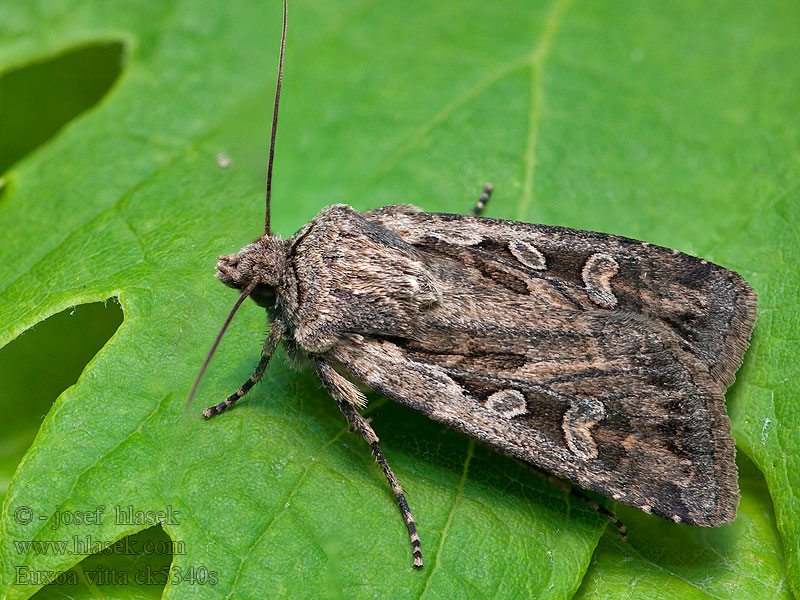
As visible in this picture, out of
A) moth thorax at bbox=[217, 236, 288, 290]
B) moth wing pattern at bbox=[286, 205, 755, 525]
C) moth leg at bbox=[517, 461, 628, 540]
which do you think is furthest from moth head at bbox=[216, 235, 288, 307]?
moth leg at bbox=[517, 461, 628, 540]

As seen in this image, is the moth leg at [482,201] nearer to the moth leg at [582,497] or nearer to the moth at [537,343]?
the moth at [537,343]

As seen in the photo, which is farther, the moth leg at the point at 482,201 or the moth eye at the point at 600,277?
the moth leg at the point at 482,201

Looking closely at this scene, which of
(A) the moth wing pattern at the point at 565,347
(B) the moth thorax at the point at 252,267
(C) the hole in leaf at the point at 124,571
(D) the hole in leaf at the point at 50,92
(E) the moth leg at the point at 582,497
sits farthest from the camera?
(D) the hole in leaf at the point at 50,92

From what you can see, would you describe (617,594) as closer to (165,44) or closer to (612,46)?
(612,46)

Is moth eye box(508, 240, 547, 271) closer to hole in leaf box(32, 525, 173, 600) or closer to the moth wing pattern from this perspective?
the moth wing pattern

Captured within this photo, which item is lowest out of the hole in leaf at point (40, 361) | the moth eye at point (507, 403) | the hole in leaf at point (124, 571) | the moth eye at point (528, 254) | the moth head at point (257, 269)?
the hole in leaf at point (124, 571)

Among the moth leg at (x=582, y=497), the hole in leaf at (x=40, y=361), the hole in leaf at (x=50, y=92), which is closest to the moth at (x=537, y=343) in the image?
the moth leg at (x=582, y=497)
